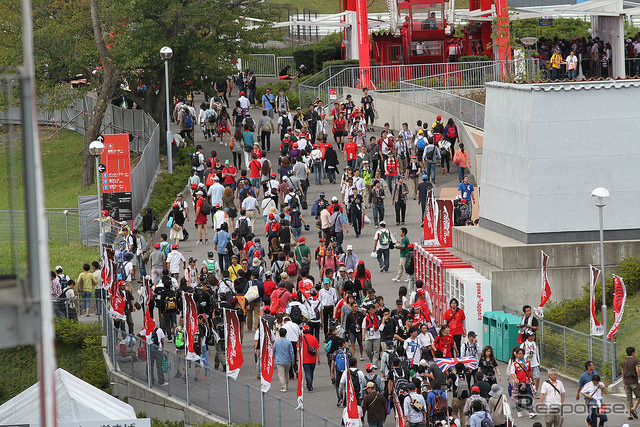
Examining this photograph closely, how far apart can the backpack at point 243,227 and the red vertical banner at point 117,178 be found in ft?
17.1

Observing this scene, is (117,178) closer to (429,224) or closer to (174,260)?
(174,260)

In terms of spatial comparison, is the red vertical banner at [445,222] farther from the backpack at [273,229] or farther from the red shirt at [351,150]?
the red shirt at [351,150]

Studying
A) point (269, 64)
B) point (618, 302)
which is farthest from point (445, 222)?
point (269, 64)

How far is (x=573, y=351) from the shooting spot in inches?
811

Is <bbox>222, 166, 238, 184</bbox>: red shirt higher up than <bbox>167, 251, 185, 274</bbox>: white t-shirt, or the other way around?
<bbox>222, 166, 238, 184</bbox>: red shirt

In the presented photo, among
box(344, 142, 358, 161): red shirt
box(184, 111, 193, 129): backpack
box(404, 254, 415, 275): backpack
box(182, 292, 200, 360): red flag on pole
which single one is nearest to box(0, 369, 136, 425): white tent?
box(182, 292, 200, 360): red flag on pole

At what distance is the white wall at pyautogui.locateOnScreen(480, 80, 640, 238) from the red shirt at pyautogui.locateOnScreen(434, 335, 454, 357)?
4.82 meters

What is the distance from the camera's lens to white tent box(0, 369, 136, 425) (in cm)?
1673

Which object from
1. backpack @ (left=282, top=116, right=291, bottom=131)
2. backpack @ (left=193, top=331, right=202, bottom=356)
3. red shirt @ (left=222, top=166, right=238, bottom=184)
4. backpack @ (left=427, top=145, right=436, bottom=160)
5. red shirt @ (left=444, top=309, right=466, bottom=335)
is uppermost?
backpack @ (left=282, top=116, right=291, bottom=131)

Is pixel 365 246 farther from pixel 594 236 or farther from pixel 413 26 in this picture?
pixel 413 26

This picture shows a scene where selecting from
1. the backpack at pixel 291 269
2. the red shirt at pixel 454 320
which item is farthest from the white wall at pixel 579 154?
the backpack at pixel 291 269

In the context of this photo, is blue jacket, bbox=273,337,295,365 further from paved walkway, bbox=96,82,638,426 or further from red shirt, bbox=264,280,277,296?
red shirt, bbox=264,280,277,296

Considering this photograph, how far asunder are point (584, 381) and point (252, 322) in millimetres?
7911

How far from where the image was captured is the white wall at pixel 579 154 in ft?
76.9
